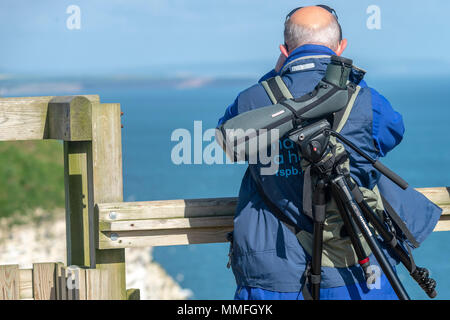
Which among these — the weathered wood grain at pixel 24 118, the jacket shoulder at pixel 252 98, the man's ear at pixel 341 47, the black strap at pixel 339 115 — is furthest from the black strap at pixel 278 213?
the weathered wood grain at pixel 24 118

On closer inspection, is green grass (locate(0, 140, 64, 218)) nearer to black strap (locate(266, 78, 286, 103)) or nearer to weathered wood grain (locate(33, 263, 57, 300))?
weathered wood grain (locate(33, 263, 57, 300))

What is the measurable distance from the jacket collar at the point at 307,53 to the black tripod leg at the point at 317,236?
1.63 feet

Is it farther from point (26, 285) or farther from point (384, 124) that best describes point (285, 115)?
point (26, 285)

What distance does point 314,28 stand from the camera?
9.10 feet

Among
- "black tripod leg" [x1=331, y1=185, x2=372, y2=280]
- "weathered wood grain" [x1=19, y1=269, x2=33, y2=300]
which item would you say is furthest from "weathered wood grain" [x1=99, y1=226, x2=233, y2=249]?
"black tripod leg" [x1=331, y1=185, x2=372, y2=280]

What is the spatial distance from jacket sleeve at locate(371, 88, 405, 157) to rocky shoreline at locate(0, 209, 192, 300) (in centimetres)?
1249

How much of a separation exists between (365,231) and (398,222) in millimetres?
222

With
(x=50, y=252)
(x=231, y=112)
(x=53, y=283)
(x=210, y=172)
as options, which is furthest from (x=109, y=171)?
(x=210, y=172)

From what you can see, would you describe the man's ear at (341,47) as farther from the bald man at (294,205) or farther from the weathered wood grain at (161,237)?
the weathered wood grain at (161,237)

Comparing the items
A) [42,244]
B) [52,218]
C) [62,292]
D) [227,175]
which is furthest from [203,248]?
[62,292]

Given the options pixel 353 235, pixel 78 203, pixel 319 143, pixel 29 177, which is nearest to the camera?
pixel 319 143

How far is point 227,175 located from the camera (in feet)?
185
